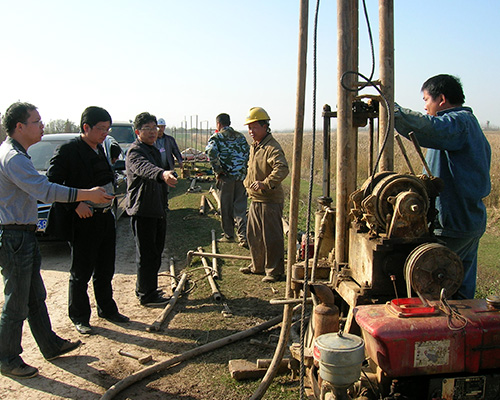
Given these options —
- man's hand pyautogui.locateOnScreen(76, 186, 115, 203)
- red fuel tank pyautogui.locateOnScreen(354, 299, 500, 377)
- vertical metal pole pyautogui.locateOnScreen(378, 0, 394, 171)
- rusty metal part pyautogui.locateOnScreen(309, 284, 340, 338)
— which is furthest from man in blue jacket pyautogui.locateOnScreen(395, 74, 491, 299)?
man's hand pyautogui.locateOnScreen(76, 186, 115, 203)

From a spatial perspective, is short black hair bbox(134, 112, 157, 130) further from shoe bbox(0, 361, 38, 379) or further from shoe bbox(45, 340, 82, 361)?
shoe bbox(0, 361, 38, 379)

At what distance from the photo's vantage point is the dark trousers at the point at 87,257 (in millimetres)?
4941

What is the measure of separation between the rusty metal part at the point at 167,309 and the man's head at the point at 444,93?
3407 mm

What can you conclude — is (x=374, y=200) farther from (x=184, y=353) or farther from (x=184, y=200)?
(x=184, y=200)

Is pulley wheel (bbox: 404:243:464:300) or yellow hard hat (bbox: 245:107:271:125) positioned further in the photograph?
yellow hard hat (bbox: 245:107:271:125)

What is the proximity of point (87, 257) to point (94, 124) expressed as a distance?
1.36 m

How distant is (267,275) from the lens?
21.9ft

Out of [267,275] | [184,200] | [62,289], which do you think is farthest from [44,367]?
[184,200]

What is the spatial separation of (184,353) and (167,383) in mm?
392

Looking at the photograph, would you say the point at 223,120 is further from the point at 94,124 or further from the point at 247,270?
the point at 94,124

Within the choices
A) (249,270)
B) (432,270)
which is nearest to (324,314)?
(432,270)

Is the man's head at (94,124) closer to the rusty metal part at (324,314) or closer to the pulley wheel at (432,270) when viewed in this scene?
the rusty metal part at (324,314)

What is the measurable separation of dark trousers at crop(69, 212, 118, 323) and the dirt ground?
0.29m

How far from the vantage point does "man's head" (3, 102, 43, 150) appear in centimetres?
416
